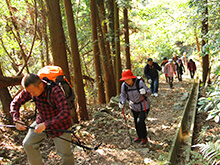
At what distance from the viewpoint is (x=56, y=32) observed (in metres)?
6.23

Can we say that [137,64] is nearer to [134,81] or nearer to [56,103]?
[134,81]

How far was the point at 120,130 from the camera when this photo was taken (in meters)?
6.93

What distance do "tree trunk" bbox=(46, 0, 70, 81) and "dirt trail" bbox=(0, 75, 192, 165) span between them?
2.35 meters

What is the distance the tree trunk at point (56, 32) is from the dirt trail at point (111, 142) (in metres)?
2.35

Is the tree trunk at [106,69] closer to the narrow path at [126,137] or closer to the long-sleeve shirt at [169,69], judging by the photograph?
the narrow path at [126,137]

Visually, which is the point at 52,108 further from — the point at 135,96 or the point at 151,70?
the point at 151,70

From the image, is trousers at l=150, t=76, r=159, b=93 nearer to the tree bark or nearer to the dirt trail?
the dirt trail

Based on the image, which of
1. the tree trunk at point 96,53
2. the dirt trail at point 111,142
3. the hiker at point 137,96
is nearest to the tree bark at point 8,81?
the dirt trail at point 111,142

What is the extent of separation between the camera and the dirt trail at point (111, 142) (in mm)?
5082

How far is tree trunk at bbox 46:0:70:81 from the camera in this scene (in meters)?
6.12

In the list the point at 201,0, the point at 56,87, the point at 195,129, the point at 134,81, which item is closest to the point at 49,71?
the point at 56,87

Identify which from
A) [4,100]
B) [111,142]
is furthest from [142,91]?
[4,100]

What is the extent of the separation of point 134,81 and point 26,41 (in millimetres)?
7831

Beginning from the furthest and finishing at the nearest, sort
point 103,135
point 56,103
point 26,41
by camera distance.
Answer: point 26,41 → point 103,135 → point 56,103
